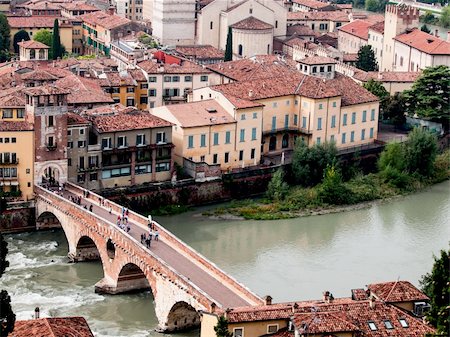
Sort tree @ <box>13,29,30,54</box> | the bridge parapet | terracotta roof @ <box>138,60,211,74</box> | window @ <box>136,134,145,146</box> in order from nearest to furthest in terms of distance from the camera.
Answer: the bridge parapet
window @ <box>136,134,145,146</box>
terracotta roof @ <box>138,60,211,74</box>
tree @ <box>13,29,30,54</box>

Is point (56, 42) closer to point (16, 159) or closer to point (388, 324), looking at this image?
point (16, 159)

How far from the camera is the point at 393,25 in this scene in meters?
60.0

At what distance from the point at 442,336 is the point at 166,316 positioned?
10.5 meters

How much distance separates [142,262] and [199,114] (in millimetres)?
12620

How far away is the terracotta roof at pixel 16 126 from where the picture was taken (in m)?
37.9

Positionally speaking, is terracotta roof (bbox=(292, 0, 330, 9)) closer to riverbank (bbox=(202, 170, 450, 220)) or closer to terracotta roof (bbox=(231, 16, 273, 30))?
terracotta roof (bbox=(231, 16, 273, 30))

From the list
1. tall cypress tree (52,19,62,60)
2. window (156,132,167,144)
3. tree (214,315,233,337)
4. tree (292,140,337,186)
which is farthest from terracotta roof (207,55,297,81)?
tree (214,315,233,337)

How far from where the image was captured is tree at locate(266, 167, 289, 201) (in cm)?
4209

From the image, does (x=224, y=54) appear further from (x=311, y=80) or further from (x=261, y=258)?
(x=261, y=258)

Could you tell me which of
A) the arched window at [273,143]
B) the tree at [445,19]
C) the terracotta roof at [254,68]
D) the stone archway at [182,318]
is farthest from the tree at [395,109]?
the tree at [445,19]

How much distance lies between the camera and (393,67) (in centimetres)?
5950

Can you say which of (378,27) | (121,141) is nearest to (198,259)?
(121,141)

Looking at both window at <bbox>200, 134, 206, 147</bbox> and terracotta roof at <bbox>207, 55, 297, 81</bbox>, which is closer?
window at <bbox>200, 134, 206, 147</bbox>

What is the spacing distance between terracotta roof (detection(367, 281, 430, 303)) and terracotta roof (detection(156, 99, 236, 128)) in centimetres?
1713
